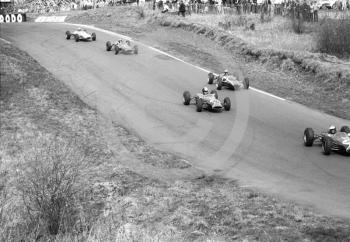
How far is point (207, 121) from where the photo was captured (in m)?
19.9

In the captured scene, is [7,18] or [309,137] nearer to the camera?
[309,137]

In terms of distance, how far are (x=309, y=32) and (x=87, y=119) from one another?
1980cm

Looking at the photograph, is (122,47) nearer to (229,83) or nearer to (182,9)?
(229,83)

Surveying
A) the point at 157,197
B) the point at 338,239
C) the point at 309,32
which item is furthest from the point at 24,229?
the point at 309,32

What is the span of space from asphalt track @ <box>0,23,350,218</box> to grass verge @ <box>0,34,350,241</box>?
95 centimetres

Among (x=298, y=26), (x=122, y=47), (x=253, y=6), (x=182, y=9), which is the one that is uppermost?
(x=253, y=6)

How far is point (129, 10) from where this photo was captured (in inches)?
1773

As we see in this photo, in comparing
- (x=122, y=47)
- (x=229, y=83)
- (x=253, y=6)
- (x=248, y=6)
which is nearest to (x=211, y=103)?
(x=229, y=83)

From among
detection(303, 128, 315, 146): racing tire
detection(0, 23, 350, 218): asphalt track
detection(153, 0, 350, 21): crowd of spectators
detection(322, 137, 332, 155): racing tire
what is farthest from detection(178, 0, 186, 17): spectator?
detection(322, 137, 332, 155): racing tire

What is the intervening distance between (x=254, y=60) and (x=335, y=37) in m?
4.33

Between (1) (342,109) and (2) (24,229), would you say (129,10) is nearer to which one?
(1) (342,109)

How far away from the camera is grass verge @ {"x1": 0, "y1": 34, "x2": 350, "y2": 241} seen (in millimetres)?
10188

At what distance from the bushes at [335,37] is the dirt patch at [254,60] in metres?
2.12

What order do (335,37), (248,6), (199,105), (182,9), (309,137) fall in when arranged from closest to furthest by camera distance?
(309,137), (199,105), (335,37), (182,9), (248,6)
